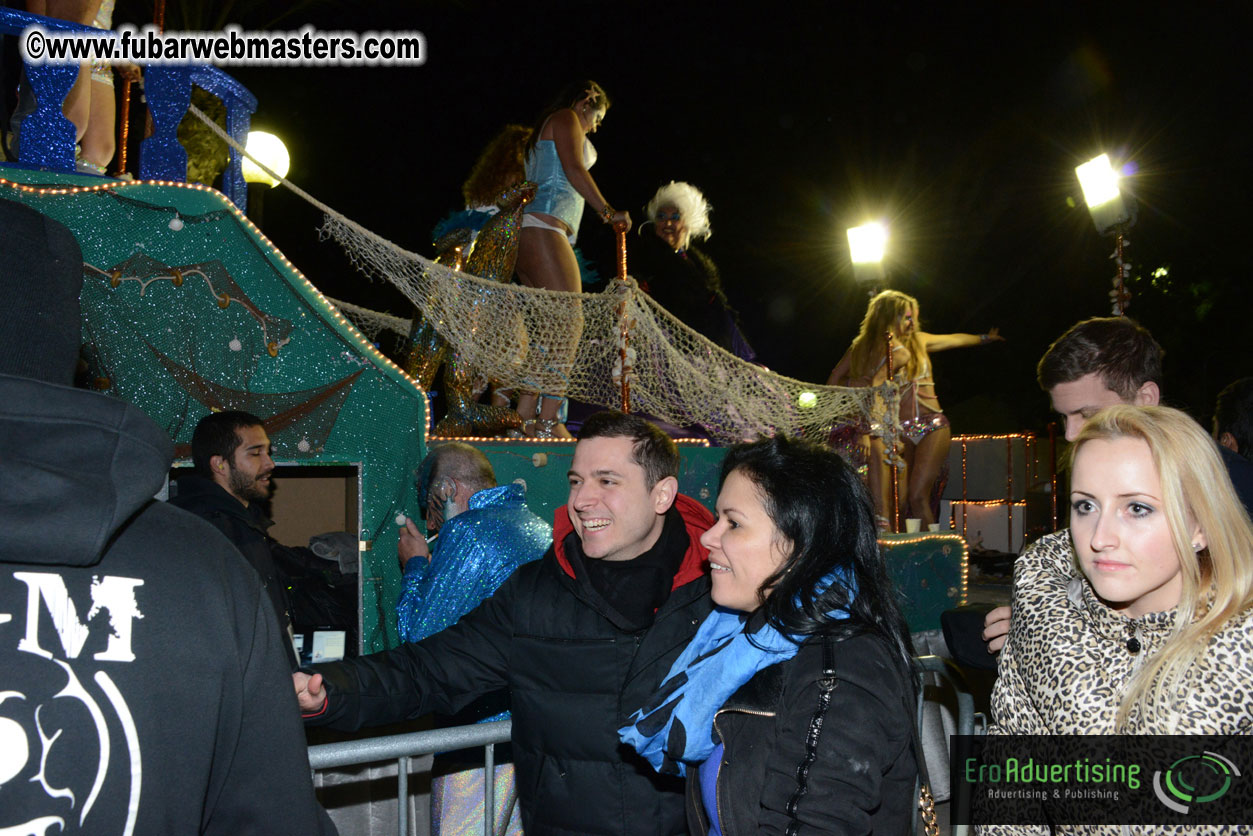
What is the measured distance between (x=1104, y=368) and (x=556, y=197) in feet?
15.3

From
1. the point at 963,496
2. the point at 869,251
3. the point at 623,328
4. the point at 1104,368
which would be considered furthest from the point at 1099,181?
the point at 963,496

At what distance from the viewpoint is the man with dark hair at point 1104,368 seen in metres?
Result: 3.18

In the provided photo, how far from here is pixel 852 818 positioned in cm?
177

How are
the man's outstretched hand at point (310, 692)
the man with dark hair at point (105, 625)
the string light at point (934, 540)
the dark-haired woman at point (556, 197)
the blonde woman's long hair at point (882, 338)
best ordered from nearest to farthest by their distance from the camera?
the man with dark hair at point (105, 625) < the man's outstretched hand at point (310, 692) < the dark-haired woman at point (556, 197) < the string light at point (934, 540) < the blonde woman's long hair at point (882, 338)

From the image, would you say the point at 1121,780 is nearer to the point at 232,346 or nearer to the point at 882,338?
the point at 232,346

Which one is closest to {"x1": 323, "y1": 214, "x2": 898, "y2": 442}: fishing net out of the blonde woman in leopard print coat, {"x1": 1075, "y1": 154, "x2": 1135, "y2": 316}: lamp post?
{"x1": 1075, "y1": 154, "x2": 1135, "y2": 316}: lamp post

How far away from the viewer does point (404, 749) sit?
2.69m

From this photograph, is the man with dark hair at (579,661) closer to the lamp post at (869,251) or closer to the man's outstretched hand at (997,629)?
the man's outstretched hand at (997,629)

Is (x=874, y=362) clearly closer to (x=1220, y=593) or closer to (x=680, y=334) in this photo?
(x=680, y=334)

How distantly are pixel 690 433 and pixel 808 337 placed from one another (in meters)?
12.7

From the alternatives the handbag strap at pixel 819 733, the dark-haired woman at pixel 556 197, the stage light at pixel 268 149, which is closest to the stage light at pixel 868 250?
the dark-haired woman at pixel 556 197

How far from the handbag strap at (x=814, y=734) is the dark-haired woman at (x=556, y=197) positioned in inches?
194

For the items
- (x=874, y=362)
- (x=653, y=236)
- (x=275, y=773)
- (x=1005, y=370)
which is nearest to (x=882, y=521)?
(x=874, y=362)

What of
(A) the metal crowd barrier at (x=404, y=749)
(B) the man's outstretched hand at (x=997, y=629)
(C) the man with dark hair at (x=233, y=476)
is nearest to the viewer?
(A) the metal crowd barrier at (x=404, y=749)
